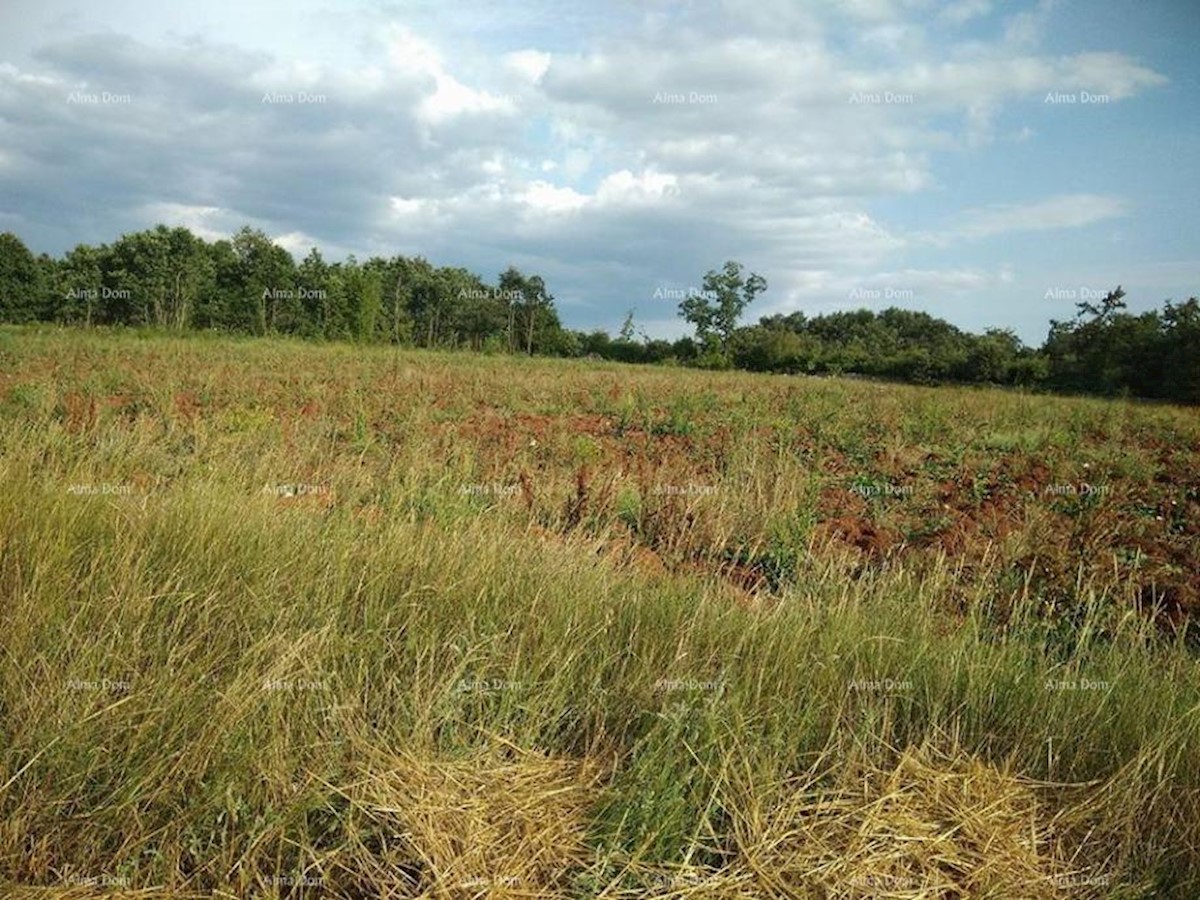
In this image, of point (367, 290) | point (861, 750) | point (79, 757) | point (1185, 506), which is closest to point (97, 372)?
point (79, 757)

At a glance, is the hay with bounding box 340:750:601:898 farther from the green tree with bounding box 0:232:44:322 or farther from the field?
the green tree with bounding box 0:232:44:322

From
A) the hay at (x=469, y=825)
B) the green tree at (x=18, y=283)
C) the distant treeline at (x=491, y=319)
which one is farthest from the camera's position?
the green tree at (x=18, y=283)

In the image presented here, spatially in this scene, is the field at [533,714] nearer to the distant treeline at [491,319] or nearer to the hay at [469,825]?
the hay at [469,825]

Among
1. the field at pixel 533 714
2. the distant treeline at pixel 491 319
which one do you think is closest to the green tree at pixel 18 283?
the distant treeline at pixel 491 319

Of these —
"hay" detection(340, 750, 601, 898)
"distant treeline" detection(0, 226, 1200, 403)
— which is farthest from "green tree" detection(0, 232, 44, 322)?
"hay" detection(340, 750, 601, 898)

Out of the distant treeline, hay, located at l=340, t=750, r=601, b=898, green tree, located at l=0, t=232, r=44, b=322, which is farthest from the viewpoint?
green tree, located at l=0, t=232, r=44, b=322

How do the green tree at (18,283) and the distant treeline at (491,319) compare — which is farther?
the green tree at (18,283)

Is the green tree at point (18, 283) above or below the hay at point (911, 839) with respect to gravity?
above

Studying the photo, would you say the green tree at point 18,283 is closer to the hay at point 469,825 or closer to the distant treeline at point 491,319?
the distant treeline at point 491,319

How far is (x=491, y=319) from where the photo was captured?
59.7 metres

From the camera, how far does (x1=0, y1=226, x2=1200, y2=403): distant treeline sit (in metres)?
32.5

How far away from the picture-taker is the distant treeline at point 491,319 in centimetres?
3253

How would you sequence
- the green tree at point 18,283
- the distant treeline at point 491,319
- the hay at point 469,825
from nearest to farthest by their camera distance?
1. the hay at point 469,825
2. the distant treeline at point 491,319
3. the green tree at point 18,283

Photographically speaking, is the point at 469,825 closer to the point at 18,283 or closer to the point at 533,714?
the point at 533,714
